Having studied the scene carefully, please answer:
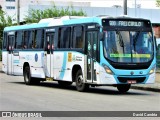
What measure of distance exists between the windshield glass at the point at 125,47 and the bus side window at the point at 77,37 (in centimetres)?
164

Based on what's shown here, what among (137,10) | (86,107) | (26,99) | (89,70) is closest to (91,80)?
(89,70)

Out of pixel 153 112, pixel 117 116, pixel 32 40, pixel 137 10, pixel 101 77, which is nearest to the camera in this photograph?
pixel 117 116

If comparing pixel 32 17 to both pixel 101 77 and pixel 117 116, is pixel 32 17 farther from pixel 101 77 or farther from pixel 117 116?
pixel 117 116

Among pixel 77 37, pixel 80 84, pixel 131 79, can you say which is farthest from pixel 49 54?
pixel 131 79

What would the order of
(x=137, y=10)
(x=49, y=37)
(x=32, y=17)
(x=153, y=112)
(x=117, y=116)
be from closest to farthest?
1. (x=117, y=116)
2. (x=153, y=112)
3. (x=49, y=37)
4. (x=32, y=17)
5. (x=137, y=10)

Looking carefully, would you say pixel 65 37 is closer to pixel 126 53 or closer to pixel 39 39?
pixel 39 39

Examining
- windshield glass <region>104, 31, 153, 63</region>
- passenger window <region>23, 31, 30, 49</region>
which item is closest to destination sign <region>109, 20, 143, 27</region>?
windshield glass <region>104, 31, 153, 63</region>

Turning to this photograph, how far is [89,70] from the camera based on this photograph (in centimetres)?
2055

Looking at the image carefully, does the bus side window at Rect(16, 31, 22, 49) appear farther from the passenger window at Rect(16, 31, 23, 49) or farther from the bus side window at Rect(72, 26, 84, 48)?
the bus side window at Rect(72, 26, 84, 48)

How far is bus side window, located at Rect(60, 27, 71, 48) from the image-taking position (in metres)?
22.3

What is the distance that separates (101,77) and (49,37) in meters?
5.24

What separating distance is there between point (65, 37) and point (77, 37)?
3.83 ft

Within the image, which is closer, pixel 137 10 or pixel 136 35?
pixel 136 35

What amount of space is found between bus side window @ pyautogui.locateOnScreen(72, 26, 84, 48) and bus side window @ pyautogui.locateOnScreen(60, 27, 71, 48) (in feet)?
1.61
